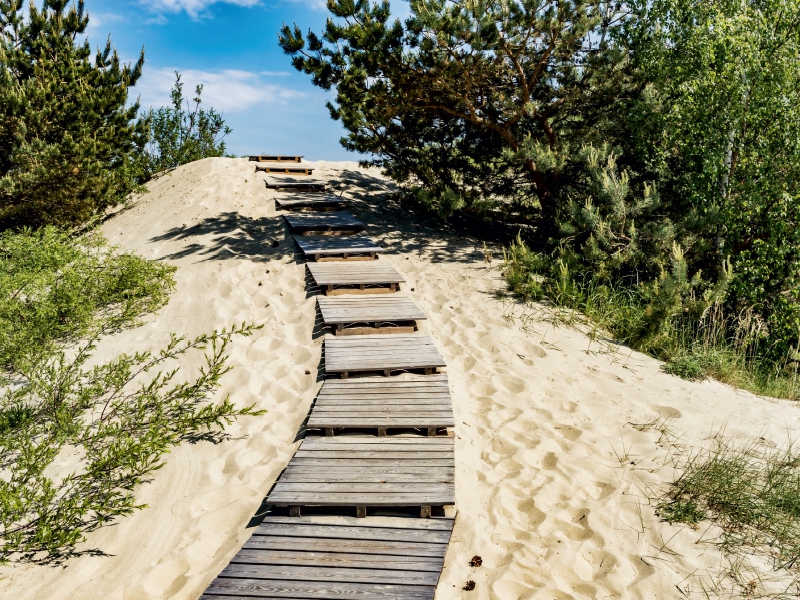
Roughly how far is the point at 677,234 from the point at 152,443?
8021 mm

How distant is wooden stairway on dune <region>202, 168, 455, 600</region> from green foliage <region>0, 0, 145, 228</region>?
733cm

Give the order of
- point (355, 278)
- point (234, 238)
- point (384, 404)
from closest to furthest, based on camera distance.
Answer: point (384, 404) → point (355, 278) → point (234, 238)

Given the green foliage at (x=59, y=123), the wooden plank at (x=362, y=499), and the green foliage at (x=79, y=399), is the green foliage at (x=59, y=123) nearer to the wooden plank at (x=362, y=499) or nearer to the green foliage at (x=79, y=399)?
the green foliage at (x=79, y=399)

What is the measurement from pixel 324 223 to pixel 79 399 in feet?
19.4

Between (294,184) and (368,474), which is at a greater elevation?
(294,184)

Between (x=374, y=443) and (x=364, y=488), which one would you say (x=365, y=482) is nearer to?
(x=364, y=488)

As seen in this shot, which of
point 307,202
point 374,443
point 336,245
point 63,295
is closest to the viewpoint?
point 374,443

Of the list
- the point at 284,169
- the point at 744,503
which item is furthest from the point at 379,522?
the point at 284,169

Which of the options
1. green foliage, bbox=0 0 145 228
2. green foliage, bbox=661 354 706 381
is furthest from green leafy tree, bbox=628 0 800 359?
green foliage, bbox=0 0 145 228

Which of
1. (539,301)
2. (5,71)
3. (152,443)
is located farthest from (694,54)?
(5,71)

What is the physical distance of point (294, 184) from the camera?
13289mm

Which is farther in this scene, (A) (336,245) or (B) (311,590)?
(A) (336,245)

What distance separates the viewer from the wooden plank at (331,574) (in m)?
3.36

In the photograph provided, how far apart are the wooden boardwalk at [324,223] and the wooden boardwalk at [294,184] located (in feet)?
6.83
